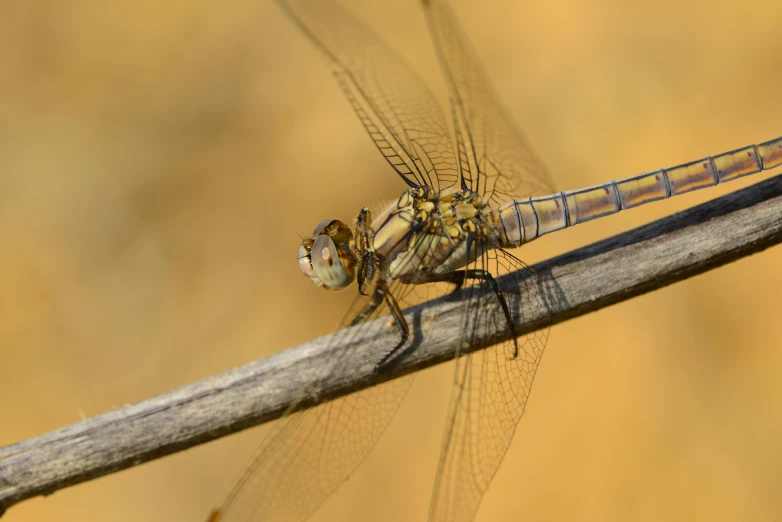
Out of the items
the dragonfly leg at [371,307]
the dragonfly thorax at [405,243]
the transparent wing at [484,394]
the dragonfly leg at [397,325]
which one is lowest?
the transparent wing at [484,394]

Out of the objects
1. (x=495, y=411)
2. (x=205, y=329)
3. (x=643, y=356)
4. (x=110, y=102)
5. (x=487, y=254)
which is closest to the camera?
(x=495, y=411)

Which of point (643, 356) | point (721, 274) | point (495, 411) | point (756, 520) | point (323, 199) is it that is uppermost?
point (323, 199)

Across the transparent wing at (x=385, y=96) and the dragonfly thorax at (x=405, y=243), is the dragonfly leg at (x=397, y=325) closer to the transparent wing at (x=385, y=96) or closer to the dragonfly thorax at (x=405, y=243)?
the dragonfly thorax at (x=405, y=243)

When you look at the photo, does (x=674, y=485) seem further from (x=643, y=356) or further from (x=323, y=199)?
(x=323, y=199)

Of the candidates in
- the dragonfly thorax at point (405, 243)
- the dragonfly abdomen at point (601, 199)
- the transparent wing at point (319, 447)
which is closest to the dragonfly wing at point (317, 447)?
the transparent wing at point (319, 447)

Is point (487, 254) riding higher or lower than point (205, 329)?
lower

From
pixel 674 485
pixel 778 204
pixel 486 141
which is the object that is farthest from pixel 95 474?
pixel 674 485

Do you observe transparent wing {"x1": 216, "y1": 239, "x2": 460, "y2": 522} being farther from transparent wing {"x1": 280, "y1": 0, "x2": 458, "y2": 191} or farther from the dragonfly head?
transparent wing {"x1": 280, "y1": 0, "x2": 458, "y2": 191}

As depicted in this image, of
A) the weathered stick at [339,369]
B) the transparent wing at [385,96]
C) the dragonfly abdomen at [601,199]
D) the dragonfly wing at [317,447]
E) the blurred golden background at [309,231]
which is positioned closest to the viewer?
the weathered stick at [339,369]
